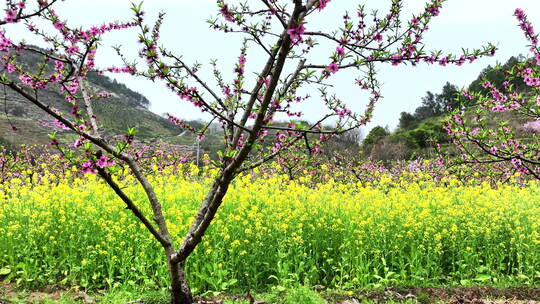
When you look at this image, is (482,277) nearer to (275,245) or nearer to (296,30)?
(275,245)

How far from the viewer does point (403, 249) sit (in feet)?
23.0

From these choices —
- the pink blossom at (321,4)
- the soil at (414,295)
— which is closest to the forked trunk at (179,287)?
the soil at (414,295)

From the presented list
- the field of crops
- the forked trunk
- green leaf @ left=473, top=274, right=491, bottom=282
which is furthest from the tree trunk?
green leaf @ left=473, top=274, right=491, bottom=282

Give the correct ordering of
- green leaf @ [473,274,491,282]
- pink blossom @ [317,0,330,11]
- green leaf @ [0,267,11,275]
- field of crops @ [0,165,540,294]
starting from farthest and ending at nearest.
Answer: green leaf @ [473,274,491,282]
green leaf @ [0,267,11,275]
field of crops @ [0,165,540,294]
pink blossom @ [317,0,330,11]

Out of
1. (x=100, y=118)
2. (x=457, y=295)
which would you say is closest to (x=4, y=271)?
(x=457, y=295)

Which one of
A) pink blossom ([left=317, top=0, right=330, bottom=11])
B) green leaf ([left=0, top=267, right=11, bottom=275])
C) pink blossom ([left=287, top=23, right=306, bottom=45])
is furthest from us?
green leaf ([left=0, top=267, right=11, bottom=275])

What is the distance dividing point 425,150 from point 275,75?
32.2 m

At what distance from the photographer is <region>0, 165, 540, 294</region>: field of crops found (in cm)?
589

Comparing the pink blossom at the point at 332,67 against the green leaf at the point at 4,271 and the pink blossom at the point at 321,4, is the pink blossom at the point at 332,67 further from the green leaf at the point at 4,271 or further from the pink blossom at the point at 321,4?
the green leaf at the point at 4,271

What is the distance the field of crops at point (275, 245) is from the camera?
589 centimetres

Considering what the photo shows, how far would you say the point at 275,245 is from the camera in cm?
619

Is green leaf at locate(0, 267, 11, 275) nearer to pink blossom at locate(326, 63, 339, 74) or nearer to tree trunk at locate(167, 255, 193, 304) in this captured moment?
tree trunk at locate(167, 255, 193, 304)

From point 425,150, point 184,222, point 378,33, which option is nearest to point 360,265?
point 184,222

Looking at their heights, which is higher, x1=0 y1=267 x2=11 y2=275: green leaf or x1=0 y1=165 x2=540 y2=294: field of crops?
x1=0 y1=165 x2=540 y2=294: field of crops
